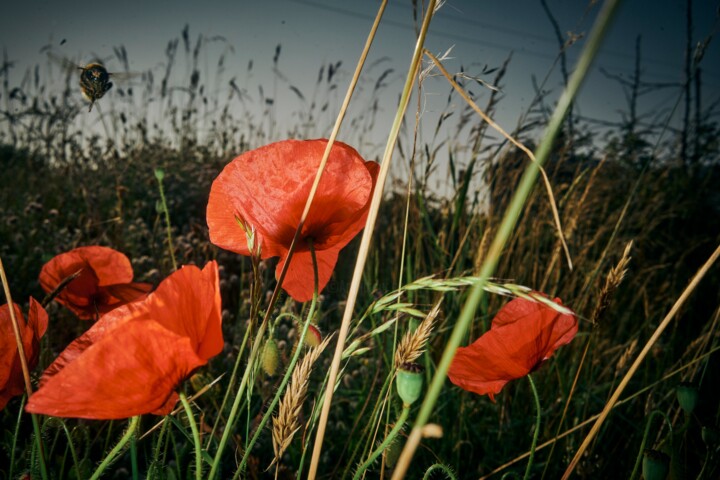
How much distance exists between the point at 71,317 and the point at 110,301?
983 millimetres

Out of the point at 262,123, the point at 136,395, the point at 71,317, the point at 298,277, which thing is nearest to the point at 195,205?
the point at 262,123

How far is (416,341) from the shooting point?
1.42ft

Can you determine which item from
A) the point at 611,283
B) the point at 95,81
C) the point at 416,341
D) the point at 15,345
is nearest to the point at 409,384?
the point at 416,341

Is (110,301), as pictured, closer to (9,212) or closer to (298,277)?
(298,277)

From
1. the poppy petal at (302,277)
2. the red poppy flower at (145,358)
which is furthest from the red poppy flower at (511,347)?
the red poppy flower at (145,358)

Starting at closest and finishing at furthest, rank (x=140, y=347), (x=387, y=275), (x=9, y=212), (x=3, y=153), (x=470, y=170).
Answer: (x=140, y=347) < (x=470, y=170) < (x=387, y=275) < (x=9, y=212) < (x=3, y=153)

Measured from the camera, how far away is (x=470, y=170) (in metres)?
1.19

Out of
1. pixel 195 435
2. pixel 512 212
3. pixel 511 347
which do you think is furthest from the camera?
pixel 511 347

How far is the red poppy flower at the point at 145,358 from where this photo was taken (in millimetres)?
371

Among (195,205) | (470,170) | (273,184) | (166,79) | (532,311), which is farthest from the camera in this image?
(166,79)

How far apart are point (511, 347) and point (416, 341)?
0.26 m

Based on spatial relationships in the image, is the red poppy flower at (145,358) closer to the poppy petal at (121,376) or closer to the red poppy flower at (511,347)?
the poppy petal at (121,376)

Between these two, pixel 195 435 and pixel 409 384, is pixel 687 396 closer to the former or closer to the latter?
pixel 409 384

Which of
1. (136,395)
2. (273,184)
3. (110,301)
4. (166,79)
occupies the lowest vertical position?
(110,301)
